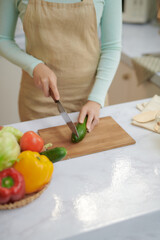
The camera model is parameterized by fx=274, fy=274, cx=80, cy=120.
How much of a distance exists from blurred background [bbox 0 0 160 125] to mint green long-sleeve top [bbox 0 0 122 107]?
618mm

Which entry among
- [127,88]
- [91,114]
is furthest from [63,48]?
[127,88]

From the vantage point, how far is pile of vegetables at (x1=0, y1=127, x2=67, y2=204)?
2.09 feet

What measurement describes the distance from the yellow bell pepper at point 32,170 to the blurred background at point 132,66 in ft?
4.00

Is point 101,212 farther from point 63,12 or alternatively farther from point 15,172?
point 63,12

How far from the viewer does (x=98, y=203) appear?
70cm

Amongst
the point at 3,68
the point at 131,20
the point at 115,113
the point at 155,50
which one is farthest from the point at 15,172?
the point at 131,20

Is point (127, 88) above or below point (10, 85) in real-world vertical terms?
below

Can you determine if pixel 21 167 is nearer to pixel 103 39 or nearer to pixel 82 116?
pixel 82 116

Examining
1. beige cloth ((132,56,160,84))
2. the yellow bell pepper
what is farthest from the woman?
beige cloth ((132,56,160,84))

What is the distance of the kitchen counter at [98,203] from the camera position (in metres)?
0.64

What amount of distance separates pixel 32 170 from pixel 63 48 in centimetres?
62

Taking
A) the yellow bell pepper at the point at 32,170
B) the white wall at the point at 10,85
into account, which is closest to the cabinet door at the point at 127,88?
the white wall at the point at 10,85

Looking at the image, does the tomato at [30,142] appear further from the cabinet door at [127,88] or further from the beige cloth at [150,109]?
the cabinet door at [127,88]

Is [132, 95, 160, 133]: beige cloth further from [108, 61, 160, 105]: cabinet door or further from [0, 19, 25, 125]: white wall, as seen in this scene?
[0, 19, 25, 125]: white wall
